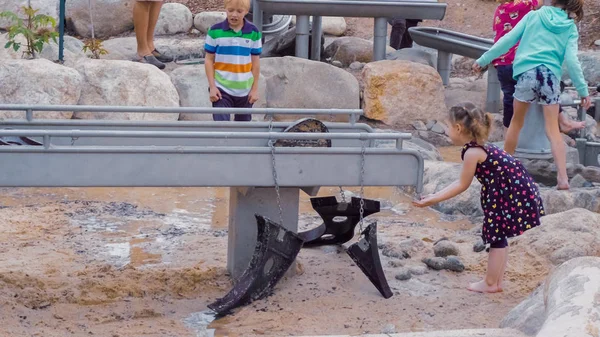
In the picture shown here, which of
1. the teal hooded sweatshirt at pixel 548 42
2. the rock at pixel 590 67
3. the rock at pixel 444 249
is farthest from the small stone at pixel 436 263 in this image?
the rock at pixel 590 67

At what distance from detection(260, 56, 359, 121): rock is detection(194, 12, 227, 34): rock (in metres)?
4.44

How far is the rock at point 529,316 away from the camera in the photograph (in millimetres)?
3680

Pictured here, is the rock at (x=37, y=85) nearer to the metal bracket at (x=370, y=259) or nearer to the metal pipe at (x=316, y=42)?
the metal pipe at (x=316, y=42)

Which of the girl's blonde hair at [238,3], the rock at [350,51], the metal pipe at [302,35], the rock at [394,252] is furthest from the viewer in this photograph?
the rock at [350,51]

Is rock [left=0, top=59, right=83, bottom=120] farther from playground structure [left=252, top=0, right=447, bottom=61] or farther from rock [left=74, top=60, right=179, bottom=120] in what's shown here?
playground structure [left=252, top=0, right=447, bottom=61]

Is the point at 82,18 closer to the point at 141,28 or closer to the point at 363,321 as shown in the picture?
the point at 141,28

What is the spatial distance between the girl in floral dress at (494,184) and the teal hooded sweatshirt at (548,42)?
60.3 inches

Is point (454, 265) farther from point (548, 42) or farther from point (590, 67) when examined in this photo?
point (590, 67)

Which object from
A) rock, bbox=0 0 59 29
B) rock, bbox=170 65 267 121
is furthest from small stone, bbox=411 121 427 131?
rock, bbox=0 0 59 29

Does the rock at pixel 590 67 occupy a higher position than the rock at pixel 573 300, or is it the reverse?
the rock at pixel 590 67

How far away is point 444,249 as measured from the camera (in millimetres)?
5785

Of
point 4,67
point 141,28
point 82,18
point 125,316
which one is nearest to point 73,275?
point 125,316

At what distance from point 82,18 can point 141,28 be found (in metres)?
4.59

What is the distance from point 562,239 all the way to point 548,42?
5.16ft
